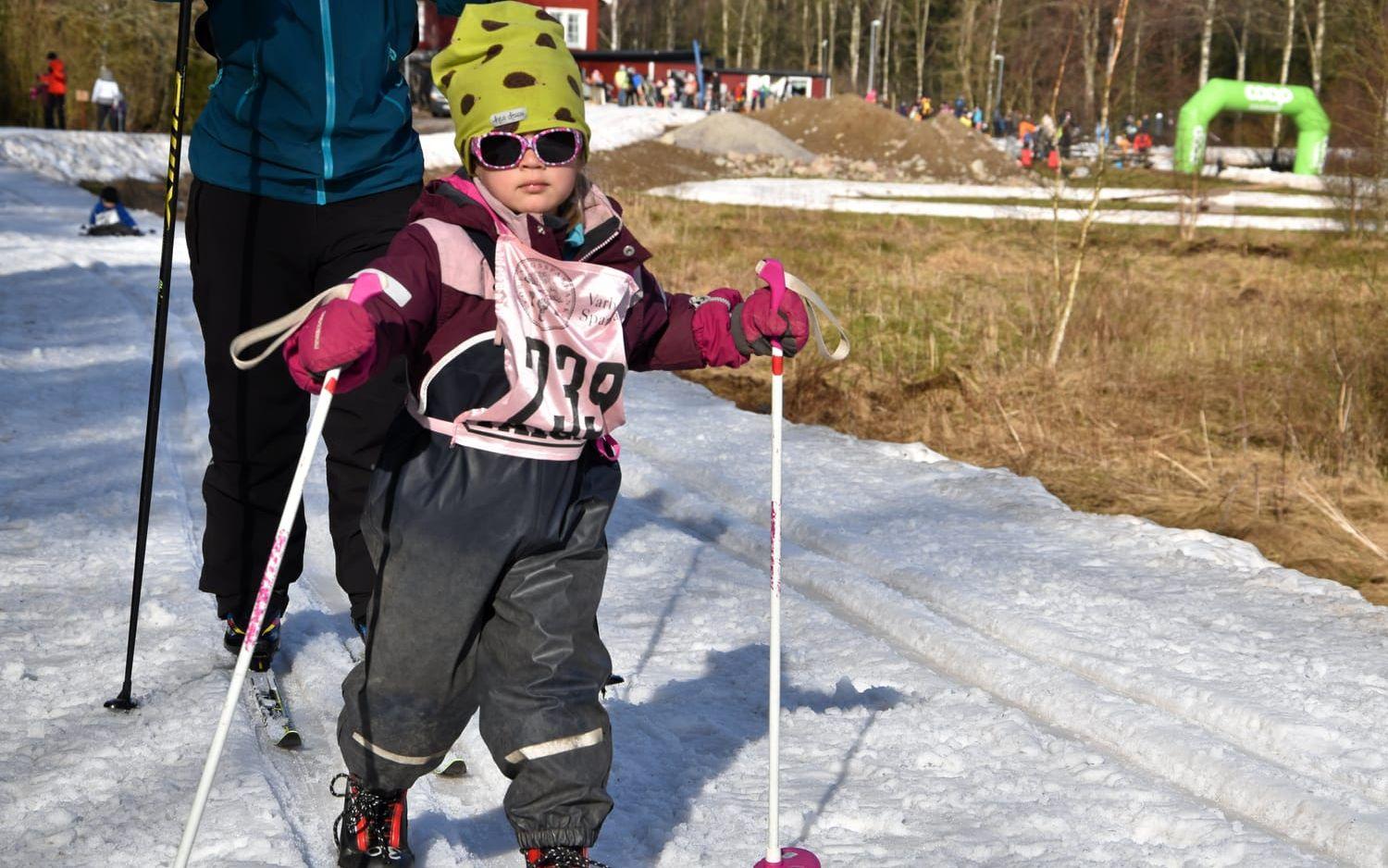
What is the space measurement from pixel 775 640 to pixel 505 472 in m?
0.59

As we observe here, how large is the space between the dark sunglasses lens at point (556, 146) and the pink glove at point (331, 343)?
0.51 m

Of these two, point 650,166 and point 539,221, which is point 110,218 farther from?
point 650,166

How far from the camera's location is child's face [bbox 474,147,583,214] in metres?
2.68

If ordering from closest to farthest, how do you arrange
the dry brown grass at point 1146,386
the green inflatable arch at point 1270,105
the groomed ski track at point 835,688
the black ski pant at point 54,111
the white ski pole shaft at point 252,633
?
the white ski pole shaft at point 252,633 < the groomed ski track at point 835,688 < the dry brown grass at point 1146,386 < the black ski pant at point 54,111 < the green inflatable arch at point 1270,105

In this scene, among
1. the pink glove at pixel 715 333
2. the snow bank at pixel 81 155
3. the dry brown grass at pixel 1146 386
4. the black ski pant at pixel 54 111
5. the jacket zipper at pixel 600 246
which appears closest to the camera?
the jacket zipper at pixel 600 246

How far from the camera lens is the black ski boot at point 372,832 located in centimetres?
275

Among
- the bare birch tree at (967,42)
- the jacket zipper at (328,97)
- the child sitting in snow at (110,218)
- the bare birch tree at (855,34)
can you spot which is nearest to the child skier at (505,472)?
the jacket zipper at (328,97)

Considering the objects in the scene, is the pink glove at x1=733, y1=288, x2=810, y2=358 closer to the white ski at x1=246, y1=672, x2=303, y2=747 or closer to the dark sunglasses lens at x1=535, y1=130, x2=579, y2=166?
the dark sunglasses lens at x1=535, y1=130, x2=579, y2=166

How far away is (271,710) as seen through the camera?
3.54 metres

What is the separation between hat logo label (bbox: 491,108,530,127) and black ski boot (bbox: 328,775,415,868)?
1.24m

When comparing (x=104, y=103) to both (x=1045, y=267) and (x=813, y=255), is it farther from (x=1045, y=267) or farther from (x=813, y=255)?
(x=1045, y=267)

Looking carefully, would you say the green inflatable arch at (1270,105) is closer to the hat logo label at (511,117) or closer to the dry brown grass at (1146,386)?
the dry brown grass at (1146,386)

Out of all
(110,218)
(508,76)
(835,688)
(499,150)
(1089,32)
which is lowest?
(835,688)

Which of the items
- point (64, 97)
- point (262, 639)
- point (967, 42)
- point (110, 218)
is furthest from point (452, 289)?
point (967, 42)
